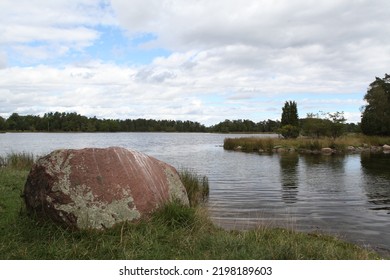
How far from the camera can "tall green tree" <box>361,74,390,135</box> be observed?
2310 inches

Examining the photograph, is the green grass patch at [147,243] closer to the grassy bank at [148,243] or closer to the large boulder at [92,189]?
the grassy bank at [148,243]

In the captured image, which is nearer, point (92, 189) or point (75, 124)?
point (92, 189)

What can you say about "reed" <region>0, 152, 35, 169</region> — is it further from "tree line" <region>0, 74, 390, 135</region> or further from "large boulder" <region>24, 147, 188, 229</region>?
"tree line" <region>0, 74, 390, 135</region>

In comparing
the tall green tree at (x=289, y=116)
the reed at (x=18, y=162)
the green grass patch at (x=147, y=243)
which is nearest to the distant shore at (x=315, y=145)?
the tall green tree at (x=289, y=116)

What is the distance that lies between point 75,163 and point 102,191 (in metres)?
0.73

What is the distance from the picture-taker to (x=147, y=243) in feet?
19.0

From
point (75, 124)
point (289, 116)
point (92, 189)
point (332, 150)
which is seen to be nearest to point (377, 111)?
point (289, 116)

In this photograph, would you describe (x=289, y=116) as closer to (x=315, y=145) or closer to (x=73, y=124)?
(x=315, y=145)

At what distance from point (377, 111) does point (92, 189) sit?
61445mm

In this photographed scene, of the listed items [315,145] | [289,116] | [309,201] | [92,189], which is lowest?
[309,201]

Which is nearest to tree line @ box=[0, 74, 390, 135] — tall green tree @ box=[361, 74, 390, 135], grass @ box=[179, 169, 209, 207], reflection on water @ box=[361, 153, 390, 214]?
tall green tree @ box=[361, 74, 390, 135]

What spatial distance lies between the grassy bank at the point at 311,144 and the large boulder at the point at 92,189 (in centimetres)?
4251

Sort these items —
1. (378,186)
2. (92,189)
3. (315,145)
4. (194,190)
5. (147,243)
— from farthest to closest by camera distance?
(315,145)
(378,186)
(194,190)
(92,189)
(147,243)

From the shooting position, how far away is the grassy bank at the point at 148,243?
546 cm
